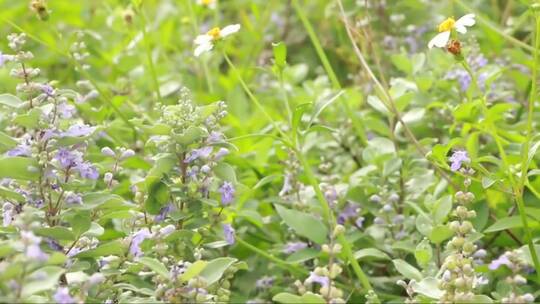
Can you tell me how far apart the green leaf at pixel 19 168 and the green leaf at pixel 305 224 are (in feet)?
1.85

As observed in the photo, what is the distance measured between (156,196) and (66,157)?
0.18 m

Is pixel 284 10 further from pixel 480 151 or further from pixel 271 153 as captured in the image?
pixel 480 151

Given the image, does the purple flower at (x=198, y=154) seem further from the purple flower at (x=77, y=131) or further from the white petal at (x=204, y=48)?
the white petal at (x=204, y=48)

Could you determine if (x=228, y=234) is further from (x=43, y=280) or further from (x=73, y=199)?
(x=43, y=280)

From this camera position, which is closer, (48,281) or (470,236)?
(48,281)

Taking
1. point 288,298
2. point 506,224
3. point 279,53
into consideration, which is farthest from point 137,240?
point 506,224

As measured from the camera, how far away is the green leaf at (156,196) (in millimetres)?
1645

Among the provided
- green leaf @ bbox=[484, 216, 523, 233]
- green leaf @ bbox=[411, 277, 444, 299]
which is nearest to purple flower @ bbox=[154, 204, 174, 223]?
green leaf @ bbox=[411, 277, 444, 299]

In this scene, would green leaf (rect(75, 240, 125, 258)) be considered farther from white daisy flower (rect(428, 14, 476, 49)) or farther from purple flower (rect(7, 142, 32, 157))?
white daisy flower (rect(428, 14, 476, 49))

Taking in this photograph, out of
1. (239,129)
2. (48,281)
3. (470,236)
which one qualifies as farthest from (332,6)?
(48,281)

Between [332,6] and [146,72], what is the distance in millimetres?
564

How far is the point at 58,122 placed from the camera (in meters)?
1.55

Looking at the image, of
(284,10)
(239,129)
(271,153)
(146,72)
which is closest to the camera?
(271,153)

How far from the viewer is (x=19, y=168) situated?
148cm
